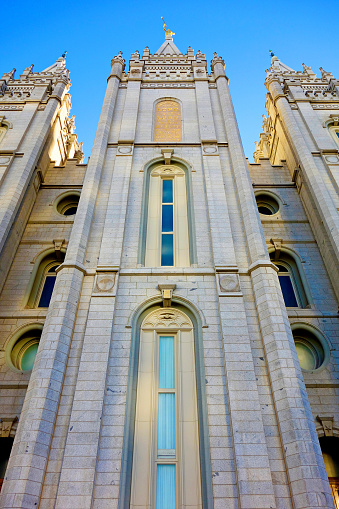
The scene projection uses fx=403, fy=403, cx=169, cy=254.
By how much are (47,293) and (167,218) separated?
16.6ft

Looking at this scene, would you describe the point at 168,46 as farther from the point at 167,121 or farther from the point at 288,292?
the point at 288,292

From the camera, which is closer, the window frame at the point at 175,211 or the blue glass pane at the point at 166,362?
the blue glass pane at the point at 166,362

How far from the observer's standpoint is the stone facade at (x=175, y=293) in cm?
782

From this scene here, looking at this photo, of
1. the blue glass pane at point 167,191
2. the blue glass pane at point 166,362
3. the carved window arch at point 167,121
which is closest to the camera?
the blue glass pane at point 166,362

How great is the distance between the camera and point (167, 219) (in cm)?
1377

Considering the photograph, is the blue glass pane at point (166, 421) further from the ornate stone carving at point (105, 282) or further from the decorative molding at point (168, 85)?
the decorative molding at point (168, 85)

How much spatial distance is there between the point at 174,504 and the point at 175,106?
669 inches

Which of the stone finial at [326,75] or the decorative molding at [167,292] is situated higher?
the stone finial at [326,75]

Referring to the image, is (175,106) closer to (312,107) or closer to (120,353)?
(312,107)

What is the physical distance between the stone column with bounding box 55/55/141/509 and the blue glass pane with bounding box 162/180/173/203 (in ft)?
4.70

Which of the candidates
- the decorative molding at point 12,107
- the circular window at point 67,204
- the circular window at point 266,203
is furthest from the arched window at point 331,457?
the decorative molding at point 12,107

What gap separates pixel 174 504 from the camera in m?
7.82

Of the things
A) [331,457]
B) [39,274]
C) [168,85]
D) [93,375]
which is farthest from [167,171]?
[331,457]

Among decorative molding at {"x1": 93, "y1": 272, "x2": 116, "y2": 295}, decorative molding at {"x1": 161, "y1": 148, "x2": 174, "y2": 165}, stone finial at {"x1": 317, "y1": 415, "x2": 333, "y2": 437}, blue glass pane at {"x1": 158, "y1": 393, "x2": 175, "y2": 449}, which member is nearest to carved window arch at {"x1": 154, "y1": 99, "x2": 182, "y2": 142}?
decorative molding at {"x1": 161, "y1": 148, "x2": 174, "y2": 165}
